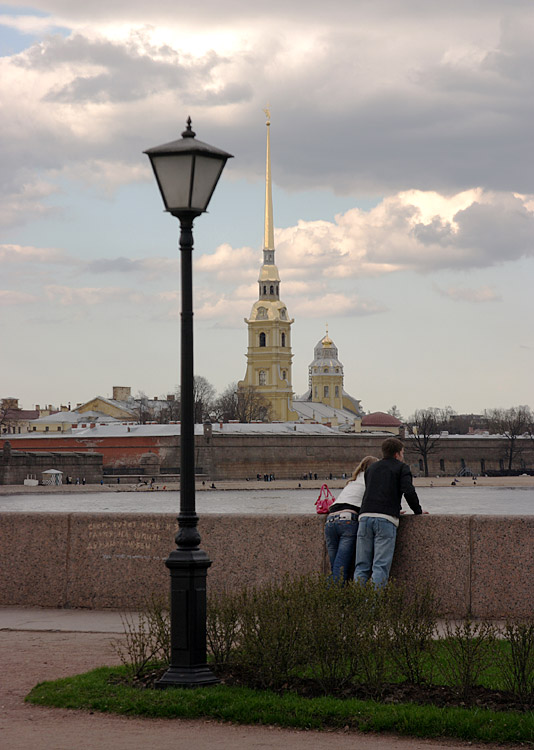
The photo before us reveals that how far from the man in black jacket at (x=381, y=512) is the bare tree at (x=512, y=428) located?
103 m

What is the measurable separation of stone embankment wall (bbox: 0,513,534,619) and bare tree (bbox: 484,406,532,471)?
102050 millimetres

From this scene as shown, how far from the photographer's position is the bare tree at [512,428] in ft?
359

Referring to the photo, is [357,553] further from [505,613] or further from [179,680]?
[179,680]

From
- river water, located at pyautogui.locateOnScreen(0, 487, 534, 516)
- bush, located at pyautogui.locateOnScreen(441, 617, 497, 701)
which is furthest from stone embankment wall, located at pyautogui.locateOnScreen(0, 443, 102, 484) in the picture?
bush, located at pyautogui.locateOnScreen(441, 617, 497, 701)

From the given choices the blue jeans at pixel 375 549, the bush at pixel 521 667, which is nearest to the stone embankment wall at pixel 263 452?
the blue jeans at pixel 375 549

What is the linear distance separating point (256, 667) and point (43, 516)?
13.6ft

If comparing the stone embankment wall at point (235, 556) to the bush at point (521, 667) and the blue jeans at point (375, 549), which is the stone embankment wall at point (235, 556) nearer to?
the blue jeans at point (375, 549)

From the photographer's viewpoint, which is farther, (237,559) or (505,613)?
(237,559)

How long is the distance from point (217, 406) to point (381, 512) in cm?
12344

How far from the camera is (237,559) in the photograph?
936cm

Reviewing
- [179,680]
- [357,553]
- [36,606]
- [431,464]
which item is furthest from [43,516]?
[431,464]

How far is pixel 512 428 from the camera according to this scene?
380 feet

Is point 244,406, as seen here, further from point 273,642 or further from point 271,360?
point 273,642

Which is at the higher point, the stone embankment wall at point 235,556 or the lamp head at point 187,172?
the lamp head at point 187,172
